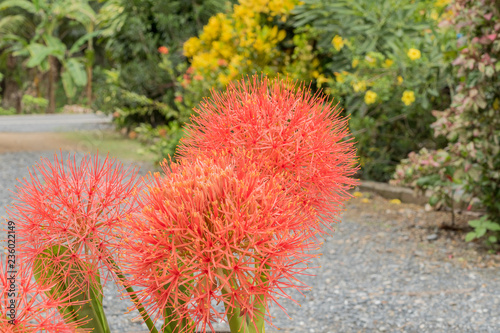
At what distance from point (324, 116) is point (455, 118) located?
2931mm

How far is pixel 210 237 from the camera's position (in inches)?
30.8

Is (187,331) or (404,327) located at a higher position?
(187,331)

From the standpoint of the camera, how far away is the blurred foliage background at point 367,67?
3.65 metres

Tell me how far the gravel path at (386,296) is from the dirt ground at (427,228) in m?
0.13

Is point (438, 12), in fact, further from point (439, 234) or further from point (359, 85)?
point (439, 234)

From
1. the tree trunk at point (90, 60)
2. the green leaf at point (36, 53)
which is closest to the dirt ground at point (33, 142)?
the green leaf at point (36, 53)

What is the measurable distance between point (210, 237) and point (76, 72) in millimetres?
20362

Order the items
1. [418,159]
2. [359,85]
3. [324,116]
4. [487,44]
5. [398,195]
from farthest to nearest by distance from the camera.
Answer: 1. [398,195]
2. [359,85]
3. [418,159]
4. [487,44]
5. [324,116]

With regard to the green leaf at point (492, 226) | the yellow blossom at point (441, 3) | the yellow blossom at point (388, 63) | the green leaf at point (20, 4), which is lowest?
the green leaf at point (492, 226)

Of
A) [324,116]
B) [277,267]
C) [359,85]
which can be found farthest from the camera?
[359,85]

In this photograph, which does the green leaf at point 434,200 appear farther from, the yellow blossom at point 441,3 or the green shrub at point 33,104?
the green shrub at point 33,104

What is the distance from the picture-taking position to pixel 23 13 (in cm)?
2070

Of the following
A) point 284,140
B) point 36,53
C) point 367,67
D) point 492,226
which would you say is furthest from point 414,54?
point 36,53

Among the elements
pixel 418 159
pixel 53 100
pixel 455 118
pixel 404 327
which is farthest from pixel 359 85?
pixel 53 100
